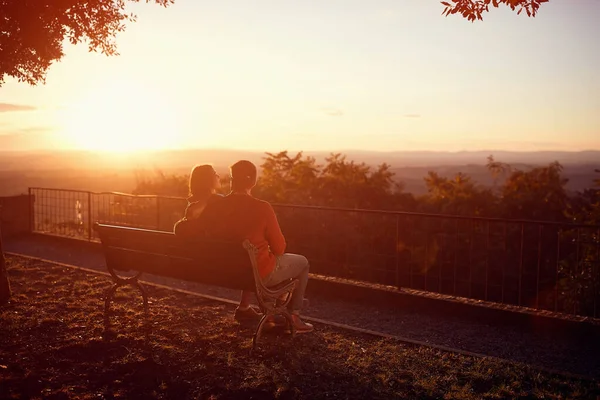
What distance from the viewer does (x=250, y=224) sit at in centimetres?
629

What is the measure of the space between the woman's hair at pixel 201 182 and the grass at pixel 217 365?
158 cm

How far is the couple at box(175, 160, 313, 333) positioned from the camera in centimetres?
631

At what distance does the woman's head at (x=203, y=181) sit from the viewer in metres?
6.75

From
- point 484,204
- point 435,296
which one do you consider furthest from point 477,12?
point 484,204

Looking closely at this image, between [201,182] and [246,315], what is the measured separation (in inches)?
73.3

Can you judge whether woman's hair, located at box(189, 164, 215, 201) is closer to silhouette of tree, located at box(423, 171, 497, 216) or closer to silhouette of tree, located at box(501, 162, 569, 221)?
silhouette of tree, located at box(423, 171, 497, 216)

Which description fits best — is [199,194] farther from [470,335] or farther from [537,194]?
[537,194]

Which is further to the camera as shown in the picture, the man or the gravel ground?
the gravel ground

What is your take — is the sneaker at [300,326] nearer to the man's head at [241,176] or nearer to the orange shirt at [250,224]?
the orange shirt at [250,224]

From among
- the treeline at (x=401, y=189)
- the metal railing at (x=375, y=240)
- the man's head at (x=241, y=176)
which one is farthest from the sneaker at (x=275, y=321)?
the treeline at (x=401, y=189)

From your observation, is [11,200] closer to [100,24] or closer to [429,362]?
[100,24]

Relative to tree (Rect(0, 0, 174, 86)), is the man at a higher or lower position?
lower

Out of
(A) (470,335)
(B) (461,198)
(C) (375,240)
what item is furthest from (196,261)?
(B) (461,198)

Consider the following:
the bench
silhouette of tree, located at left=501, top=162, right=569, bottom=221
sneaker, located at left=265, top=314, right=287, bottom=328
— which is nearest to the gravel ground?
sneaker, located at left=265, top=314, right=287, bottom=328
